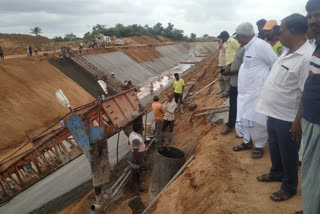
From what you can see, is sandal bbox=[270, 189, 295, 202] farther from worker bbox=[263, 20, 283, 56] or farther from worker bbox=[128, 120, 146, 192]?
worker bbox=[263, 20, 283, 56]

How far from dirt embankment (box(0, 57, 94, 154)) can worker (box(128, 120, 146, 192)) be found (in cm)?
823

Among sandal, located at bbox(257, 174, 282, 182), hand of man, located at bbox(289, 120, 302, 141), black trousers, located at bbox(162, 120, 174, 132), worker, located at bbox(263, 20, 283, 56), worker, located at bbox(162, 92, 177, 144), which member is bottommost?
black trousers, located at bbox(162, 120, 174, 132)

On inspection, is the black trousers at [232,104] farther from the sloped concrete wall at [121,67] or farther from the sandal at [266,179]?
the sloped concrete wall at [121,67]

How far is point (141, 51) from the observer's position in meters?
35.4

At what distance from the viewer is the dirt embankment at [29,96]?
1193cm

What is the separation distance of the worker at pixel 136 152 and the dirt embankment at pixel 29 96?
8.23 metres

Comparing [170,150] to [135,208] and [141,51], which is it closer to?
[135,208]

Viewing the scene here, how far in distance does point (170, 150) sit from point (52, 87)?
13.4 metres

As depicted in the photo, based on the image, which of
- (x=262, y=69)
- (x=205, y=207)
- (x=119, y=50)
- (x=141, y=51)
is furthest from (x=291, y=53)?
(x=141, y=51)

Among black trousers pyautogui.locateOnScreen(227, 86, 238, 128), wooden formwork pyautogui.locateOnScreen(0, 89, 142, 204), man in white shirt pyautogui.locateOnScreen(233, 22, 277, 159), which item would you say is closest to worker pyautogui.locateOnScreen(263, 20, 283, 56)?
black trousers pyautogui.locateOnScreen(227, 86, 238, 128)

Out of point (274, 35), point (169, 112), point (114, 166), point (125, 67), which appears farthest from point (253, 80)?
point (125, 67)

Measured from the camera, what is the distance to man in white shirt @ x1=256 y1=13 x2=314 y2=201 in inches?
93.0

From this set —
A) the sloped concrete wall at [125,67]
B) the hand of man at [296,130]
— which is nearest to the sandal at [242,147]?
the hand of man at [296,130]

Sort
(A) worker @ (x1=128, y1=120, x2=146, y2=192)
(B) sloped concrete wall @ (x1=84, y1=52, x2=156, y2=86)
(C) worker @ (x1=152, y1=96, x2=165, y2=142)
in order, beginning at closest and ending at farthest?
(A) worker @ (x1=128, y1=120, x2=146, y2=192)
(C) worker @ (x1=152, y1=96, x2=165, y2=142)
(B) sloped concrete wall @ (x1=84, y1=52, x2=156, y2=86)
